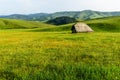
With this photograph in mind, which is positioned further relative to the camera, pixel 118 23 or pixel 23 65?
pixel 118 23

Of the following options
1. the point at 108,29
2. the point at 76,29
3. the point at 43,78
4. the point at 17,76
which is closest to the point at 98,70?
the point at 43,78

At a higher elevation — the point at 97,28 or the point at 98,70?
the point at 98,70

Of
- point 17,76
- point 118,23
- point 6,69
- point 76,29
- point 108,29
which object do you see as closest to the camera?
point 17,76

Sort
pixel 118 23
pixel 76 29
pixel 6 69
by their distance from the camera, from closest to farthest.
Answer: pixel 6 69 → pixel 76 29 → pixel 118 23

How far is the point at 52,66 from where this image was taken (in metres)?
16.4

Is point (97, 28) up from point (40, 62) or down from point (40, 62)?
down

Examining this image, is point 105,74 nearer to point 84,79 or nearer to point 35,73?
point 84,79

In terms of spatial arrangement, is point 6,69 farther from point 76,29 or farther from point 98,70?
point 76,29

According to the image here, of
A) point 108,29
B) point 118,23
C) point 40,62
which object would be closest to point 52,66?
point 40,62

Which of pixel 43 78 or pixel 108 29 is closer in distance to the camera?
pixel 43 78

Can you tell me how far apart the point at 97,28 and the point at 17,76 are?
3156 inches

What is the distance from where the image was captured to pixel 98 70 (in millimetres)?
14086

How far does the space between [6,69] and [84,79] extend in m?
5.40

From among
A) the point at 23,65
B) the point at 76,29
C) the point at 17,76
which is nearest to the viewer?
the point at 17,76
